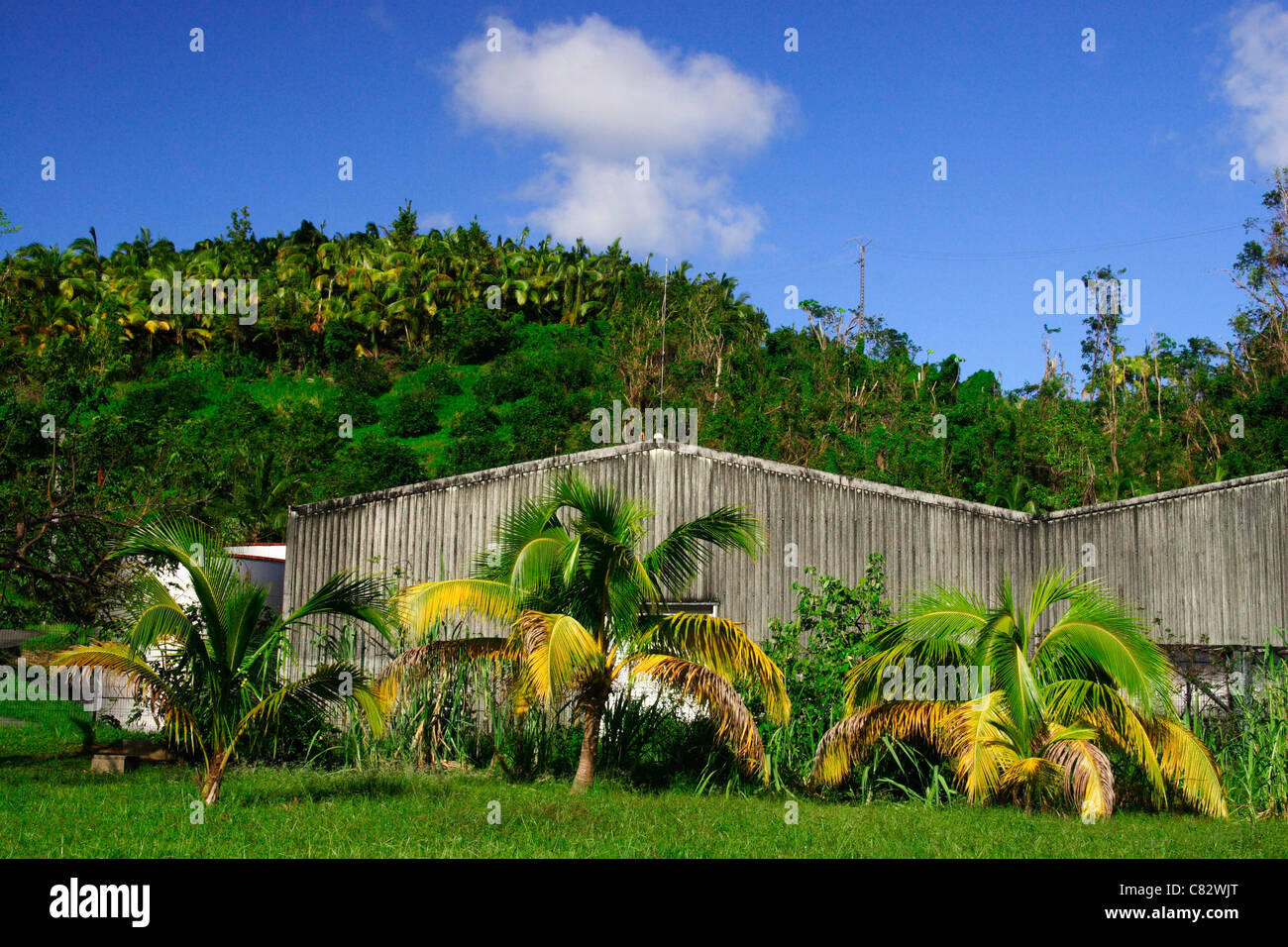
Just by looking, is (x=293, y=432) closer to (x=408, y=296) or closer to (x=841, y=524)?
(x=408, y=296)

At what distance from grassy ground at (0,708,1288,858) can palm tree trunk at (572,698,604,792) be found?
0.54ft

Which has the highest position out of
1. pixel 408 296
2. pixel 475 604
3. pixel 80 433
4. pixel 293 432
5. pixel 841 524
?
pixel 408 296

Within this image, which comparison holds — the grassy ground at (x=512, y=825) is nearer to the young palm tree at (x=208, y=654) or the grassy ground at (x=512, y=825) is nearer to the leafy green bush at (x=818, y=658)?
the leafy green bush at (x=818, y=658)

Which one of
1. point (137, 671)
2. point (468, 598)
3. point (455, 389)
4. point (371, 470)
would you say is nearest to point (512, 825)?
point (468, 598)

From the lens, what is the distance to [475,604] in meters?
11.6

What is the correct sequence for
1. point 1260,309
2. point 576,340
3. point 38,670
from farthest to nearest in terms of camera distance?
point 576,340 → point 1260,309 → point 38,670

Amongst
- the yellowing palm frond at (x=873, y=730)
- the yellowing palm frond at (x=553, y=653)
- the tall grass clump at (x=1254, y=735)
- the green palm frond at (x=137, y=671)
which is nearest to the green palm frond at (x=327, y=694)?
the green palm frond at (x=137, y=671)

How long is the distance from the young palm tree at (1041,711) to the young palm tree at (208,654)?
501 centimetres

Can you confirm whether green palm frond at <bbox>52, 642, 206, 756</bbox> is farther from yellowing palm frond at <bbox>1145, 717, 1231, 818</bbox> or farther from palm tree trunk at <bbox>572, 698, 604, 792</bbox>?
yellowing palm frond at <bbox>1145, 717, 1231, 818</bbox>

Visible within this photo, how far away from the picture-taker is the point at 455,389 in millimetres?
51312

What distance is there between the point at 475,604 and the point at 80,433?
24.7 feet

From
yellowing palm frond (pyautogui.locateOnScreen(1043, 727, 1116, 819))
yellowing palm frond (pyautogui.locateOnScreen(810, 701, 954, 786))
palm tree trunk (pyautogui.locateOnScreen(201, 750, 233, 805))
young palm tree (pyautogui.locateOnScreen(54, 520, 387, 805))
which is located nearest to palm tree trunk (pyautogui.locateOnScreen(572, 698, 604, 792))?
young palm tree (pyautogui.locateOnScreen(54, 520, 387, 805))

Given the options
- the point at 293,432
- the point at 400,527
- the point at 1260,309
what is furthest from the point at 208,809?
the point at 1260,309

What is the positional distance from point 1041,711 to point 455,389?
42691 millimetres
